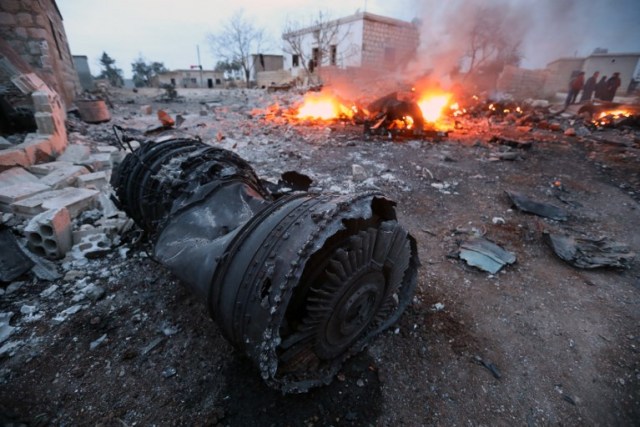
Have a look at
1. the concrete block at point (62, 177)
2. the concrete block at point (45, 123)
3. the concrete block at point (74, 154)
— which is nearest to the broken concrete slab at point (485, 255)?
the concrete block at point (62, 177)

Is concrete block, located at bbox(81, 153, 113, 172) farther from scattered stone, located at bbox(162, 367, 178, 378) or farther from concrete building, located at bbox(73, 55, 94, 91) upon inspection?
concrete building, located at bbox(73, 55, 94, 91)

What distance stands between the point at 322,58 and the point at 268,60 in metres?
15.8

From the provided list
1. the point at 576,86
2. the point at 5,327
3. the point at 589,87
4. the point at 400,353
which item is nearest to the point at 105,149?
the point at 5,327

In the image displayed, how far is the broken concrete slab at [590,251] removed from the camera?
314cm

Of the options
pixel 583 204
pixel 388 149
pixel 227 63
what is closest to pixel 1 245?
pixel 388 149

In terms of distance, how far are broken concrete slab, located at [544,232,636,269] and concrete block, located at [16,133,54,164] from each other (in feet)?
26.5

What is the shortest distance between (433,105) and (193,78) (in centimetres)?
4265

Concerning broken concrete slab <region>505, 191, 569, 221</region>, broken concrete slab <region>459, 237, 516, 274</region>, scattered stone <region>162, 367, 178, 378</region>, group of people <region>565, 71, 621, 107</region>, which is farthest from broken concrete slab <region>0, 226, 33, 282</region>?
group of people <region>565, 71, 621, 107</region>

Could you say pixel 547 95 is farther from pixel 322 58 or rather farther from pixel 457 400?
pixel 457 400

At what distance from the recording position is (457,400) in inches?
72.5

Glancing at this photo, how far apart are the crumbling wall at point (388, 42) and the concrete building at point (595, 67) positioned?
33.7 ft

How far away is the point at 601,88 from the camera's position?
16703mm

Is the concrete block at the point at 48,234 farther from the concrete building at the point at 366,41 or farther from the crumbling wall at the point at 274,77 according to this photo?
the crumbling wall at the point at 274,77

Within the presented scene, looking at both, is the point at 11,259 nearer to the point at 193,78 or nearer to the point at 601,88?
the point at 601,88
